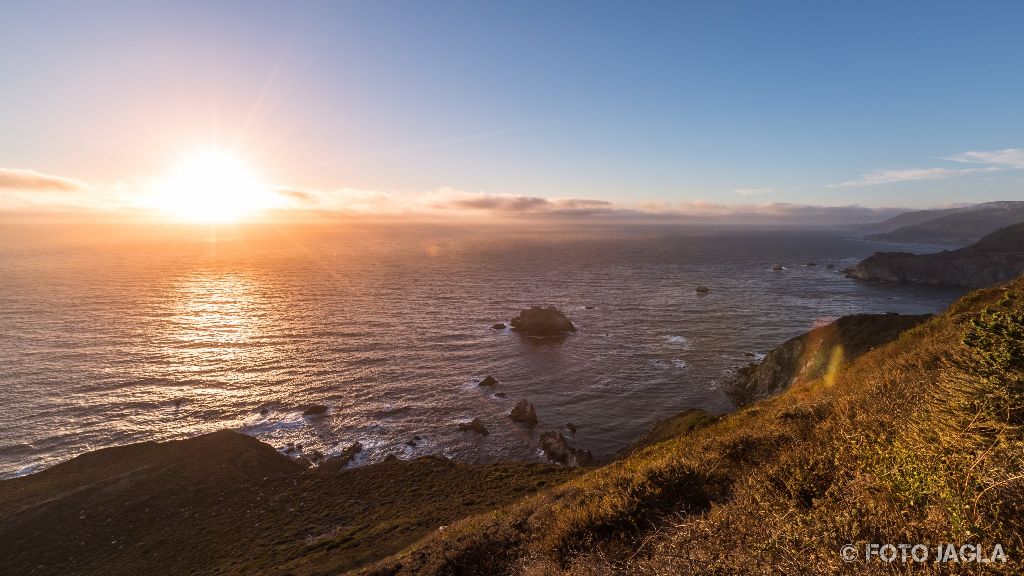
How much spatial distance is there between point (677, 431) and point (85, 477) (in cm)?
4931

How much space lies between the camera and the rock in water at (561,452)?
1425 inches

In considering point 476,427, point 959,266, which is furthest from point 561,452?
point 959,266

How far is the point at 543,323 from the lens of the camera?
2781 inches

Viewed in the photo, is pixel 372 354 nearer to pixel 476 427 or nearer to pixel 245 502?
pixel 476 427

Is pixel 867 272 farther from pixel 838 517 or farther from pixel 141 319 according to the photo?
pixel 141 319

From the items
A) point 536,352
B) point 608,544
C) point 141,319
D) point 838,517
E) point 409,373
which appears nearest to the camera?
point 838,517

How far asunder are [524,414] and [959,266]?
467 ft

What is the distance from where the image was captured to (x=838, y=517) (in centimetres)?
676

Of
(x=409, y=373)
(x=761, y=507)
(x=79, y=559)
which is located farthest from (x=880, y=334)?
(x=79, y=559)

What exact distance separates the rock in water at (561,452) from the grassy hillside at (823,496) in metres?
24.0

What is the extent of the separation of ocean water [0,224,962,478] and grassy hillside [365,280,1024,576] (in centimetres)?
2788

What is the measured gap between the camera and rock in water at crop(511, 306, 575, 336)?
231 ft

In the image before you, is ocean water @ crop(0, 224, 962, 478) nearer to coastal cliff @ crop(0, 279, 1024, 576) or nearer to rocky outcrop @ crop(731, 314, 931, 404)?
rocky outcrop @ crop(731, 314, 931, 404)

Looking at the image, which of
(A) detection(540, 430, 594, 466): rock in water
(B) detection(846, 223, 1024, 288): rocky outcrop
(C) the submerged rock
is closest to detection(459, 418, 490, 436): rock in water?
(A) detection(540, 430, 594, 466): rock in water
